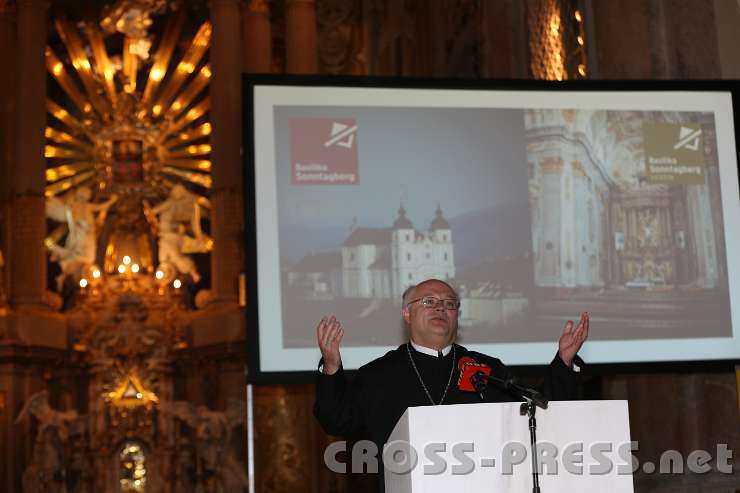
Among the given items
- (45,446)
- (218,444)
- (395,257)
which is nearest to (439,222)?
(395,257)

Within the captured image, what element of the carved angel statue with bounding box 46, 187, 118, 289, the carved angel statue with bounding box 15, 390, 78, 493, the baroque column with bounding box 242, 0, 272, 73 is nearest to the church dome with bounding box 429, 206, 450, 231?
the carved angel statue with bounding box 15, 390, 78, 493

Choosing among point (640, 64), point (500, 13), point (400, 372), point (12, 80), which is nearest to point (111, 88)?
point (12, 80)

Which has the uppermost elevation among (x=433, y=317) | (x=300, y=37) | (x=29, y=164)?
(x=300, y=37)

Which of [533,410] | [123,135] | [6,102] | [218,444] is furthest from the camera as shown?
[123,135]

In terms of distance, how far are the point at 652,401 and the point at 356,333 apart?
204cm

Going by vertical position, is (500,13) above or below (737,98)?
above

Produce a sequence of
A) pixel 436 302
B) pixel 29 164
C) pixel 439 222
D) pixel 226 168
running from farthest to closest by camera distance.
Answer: pixel 226 168, pixel 29 164, pixel 439 222, pixel 436 302

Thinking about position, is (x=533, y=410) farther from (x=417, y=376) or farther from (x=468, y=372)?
(x=417, y=376)

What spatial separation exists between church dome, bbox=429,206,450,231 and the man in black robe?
1909 millimetres

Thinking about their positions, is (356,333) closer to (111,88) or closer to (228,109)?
(228,109)

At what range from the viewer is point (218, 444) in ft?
47.2

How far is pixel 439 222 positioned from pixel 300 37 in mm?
9752

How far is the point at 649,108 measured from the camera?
7.00m

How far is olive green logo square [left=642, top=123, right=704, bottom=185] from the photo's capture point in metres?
6.93
